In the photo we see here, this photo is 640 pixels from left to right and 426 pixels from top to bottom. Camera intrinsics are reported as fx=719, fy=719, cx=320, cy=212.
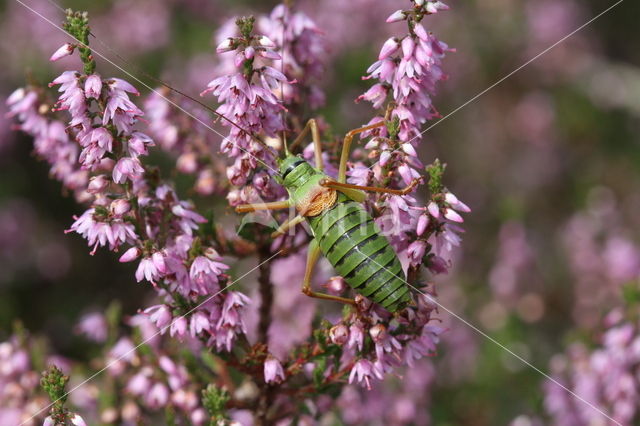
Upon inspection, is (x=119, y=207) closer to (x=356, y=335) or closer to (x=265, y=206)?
(x=265, y=206)

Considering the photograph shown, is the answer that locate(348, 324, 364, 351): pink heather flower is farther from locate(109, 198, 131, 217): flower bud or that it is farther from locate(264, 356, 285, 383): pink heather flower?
locate(109, 198, 131, 217): flower bud

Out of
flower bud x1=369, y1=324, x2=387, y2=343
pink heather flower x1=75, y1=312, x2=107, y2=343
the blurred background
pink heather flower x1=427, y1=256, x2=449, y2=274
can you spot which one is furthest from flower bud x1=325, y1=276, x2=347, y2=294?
pink heather flower x1=75, y1=312, x2=107, y2=343

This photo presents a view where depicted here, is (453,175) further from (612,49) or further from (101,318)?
(101,318)

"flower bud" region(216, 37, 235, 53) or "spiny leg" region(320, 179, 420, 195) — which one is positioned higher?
"flower bud" region(216, 37, 235, 53)

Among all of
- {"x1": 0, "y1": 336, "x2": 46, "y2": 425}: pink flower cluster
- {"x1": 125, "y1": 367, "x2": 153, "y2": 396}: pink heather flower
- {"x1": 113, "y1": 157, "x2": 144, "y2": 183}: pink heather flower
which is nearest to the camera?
{"x1": 113, "y1": 157, "x2": 144, "y2": 183}: pink heather flower

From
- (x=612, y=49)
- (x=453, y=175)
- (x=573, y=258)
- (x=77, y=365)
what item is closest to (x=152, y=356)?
(x=77, y=365)

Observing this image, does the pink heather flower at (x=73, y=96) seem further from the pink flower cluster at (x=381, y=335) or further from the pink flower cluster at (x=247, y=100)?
the pink flower cluster at (x=381, y=335)

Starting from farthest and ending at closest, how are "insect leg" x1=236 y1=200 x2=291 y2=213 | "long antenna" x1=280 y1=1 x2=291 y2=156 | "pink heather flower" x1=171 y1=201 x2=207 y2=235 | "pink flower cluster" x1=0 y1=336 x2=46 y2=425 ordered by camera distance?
"pink flower cluster" x1=0 y1=336 x2=46 y2=425 → "long antenna" x1=280 y1=1 x2=291 y2=156 → "insect leg" x1=236 y1=200 x2=291 y2=213 → "pink heather flower" x1=171 y1=201 x2=207 y2=235
